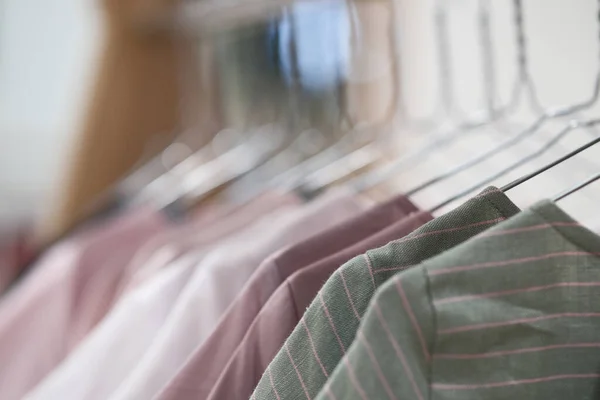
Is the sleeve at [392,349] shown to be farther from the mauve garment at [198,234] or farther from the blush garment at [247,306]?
the mauve garment at [198,234]

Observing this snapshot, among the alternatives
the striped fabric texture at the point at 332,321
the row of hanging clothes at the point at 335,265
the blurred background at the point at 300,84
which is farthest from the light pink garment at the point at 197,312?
the blurred background at the point at 300,84

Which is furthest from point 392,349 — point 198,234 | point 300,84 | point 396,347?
point 300,84

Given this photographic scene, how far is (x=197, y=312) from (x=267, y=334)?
93mm

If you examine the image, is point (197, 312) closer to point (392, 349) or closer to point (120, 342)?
point (120, 342)

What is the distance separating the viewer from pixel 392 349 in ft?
0.85

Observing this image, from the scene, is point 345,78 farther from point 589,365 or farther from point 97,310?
point 589,365

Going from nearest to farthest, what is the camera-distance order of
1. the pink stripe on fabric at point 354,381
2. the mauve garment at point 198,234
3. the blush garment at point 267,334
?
the pink stripe on fabric at point 354,381 < the blush garment at point 267,334 < the mauve garment at point 198,234

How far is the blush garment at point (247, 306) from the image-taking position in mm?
401

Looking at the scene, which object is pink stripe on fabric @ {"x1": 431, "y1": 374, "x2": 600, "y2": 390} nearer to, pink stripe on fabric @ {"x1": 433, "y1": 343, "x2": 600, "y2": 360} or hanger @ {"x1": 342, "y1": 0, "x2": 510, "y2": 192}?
pink stripe on fabric @ {"x1": 433, "y1": 343, "x2": 600, "y2": 360}

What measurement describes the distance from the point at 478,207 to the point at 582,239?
51 millimetres

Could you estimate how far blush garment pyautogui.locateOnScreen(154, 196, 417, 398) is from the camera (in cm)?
40

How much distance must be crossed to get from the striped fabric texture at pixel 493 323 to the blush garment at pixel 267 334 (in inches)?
3.3

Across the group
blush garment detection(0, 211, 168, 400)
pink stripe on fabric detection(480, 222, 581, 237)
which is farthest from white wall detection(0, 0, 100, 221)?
pink stripe on fabric detection(480, 222, 581, 237)

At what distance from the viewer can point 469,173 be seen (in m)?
0.74
